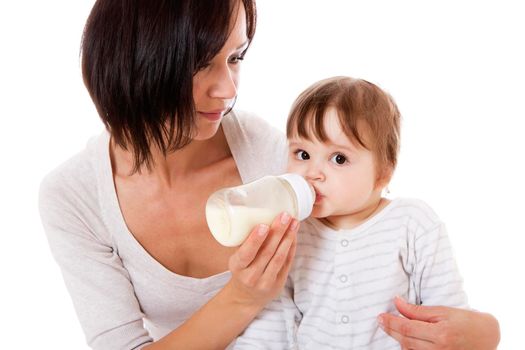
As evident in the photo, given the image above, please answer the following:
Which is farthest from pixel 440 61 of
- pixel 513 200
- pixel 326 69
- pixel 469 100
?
pixel 513 200

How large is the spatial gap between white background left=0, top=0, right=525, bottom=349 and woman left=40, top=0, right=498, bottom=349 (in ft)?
2.81

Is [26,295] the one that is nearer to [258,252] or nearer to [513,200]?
[258,252]

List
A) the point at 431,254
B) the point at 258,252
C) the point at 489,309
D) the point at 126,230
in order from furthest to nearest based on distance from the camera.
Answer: the point at 489,309
the point at 126,230
the point at 431,254
the point at 258,252

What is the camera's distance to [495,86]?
2.58 meters

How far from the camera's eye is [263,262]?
1.33 metres

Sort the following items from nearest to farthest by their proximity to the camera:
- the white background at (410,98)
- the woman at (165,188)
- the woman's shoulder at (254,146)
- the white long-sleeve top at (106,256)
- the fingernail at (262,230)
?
the fingernail at (262,230) → the woman at (165,188) → the white long-sleeve top at (106,256) → the woman's shoulder at (254,146) → the white background at (410,98)

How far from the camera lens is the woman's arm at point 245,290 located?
129 cm

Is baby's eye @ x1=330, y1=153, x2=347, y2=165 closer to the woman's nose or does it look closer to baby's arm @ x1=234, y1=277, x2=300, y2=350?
the woman's nose

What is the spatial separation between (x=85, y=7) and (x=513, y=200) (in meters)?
1.75

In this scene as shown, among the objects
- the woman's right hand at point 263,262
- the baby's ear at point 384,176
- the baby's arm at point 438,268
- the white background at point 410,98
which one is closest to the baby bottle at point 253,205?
the woman's right hand at point 263,262

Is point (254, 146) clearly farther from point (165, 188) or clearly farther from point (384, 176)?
point (384, 176)

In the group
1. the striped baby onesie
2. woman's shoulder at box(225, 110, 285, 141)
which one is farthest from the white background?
the striped baby onesie

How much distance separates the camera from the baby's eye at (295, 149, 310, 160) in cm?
141

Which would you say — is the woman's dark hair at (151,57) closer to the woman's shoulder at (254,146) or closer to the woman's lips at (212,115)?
the woman's lips at (212,115)
